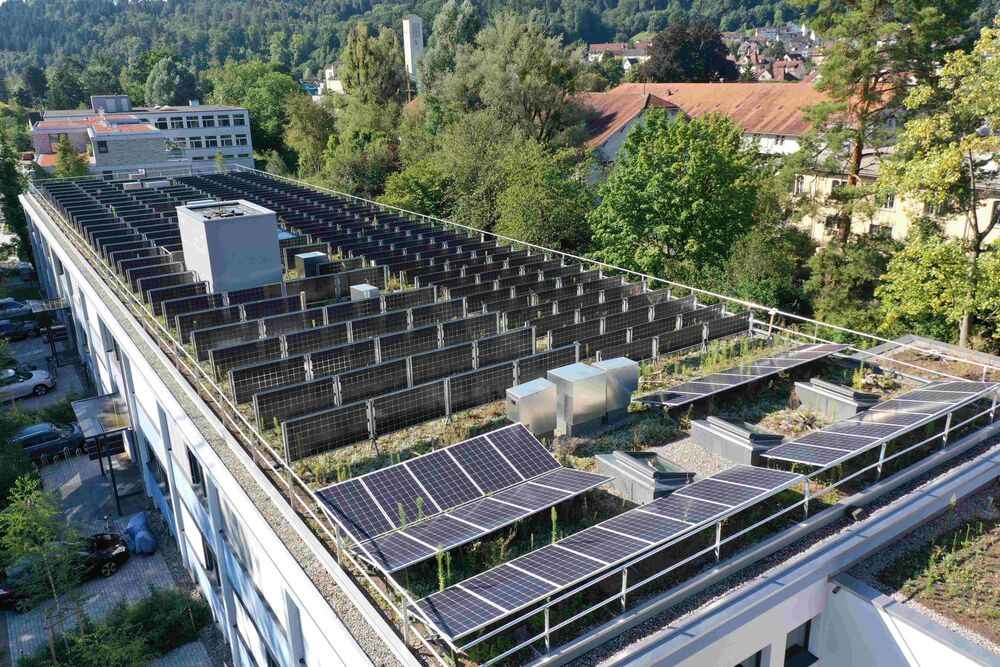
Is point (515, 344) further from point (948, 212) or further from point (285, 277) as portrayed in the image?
point (948, 212)

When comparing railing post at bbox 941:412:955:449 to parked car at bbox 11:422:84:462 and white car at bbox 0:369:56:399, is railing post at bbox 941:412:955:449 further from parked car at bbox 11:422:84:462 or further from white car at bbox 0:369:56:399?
white car at bbox 0:369:56:399

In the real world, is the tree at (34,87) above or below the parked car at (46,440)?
above

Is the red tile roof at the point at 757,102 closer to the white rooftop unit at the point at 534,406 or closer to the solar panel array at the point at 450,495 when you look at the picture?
the white rooftop unit at the point at 534,406

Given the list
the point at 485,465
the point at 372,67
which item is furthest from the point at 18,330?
the point at 372,67

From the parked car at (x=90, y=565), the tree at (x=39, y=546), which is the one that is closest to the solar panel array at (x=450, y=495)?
the tree at (x=39, y=546)

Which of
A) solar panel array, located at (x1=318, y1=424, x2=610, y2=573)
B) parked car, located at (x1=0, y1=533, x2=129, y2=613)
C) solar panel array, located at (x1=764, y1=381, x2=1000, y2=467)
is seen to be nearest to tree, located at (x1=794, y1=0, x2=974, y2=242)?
solar panel array, located at (x1=764, y1=381, x2=1000, y2=467)

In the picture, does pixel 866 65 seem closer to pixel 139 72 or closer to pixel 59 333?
pixel 59 333

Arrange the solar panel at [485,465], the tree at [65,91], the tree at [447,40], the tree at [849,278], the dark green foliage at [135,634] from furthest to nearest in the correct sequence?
the tree at [65,91] → the tree at [447,40] → the tree at [849,278] → the dark green foliage at [135,634] → the solar panel at [485,465]
